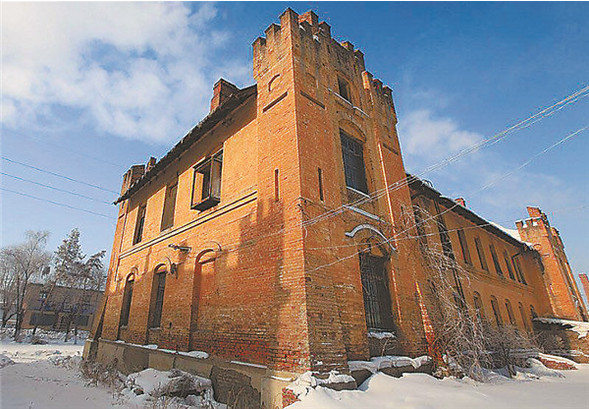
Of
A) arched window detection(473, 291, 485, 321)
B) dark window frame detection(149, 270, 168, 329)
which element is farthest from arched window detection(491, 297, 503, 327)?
dark window frame detection(149, 270, 168, 329)

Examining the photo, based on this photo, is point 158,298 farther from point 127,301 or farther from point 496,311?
point 496,311

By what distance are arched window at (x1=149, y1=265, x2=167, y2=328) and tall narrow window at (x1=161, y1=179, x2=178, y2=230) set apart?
1921mm

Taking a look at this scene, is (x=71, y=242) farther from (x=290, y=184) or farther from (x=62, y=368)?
(x=290, y=184)

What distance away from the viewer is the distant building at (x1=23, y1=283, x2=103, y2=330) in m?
36.4

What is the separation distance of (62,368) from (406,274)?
1399cm

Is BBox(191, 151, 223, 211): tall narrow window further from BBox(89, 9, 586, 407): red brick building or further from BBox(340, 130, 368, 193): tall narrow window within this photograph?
BBox(340, 130, 368, 193): tall narrow window

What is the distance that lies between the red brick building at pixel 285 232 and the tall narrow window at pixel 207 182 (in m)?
0.06

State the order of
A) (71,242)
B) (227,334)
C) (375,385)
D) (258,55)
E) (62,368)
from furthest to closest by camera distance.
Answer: (71,242)
(62,368)
(258,55)
(227,334)
(375,385)

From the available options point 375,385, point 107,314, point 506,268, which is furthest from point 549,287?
point 107,314

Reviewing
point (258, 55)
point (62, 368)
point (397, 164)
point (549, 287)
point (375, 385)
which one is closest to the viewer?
point (375, 385)

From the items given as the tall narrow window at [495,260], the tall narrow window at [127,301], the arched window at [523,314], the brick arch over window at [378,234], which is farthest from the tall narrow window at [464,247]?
the tall narrow window at [127,301]

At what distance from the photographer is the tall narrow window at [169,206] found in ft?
42.4

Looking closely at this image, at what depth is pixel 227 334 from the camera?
7.59m

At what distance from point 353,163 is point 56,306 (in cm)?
4452
